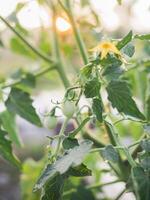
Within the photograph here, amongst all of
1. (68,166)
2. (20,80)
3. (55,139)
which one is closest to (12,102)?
(20,80)

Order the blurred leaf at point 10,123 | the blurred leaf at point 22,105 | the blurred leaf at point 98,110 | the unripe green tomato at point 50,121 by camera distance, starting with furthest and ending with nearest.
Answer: the blurred leaf at point 10,123
the blurred leaf at point 22,105
the unripe green tomato at point 50,121
the blurred leaf at point 98,110

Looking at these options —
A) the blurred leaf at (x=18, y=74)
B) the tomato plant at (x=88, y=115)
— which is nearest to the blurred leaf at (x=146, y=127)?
the tomato plant at (x=88, y=115)

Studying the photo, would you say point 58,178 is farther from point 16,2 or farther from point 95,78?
point 16,2

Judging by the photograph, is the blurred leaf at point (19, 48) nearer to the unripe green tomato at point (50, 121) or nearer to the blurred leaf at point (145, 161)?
the unripe green tomato at point (50, 121)

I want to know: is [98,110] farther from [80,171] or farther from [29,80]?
[29,80]

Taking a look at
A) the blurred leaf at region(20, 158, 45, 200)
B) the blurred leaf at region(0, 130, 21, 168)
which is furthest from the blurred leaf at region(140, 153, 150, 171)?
the blurred leaf at region(20, 158, 45, 200)

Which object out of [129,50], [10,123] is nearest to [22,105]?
[10,123]
